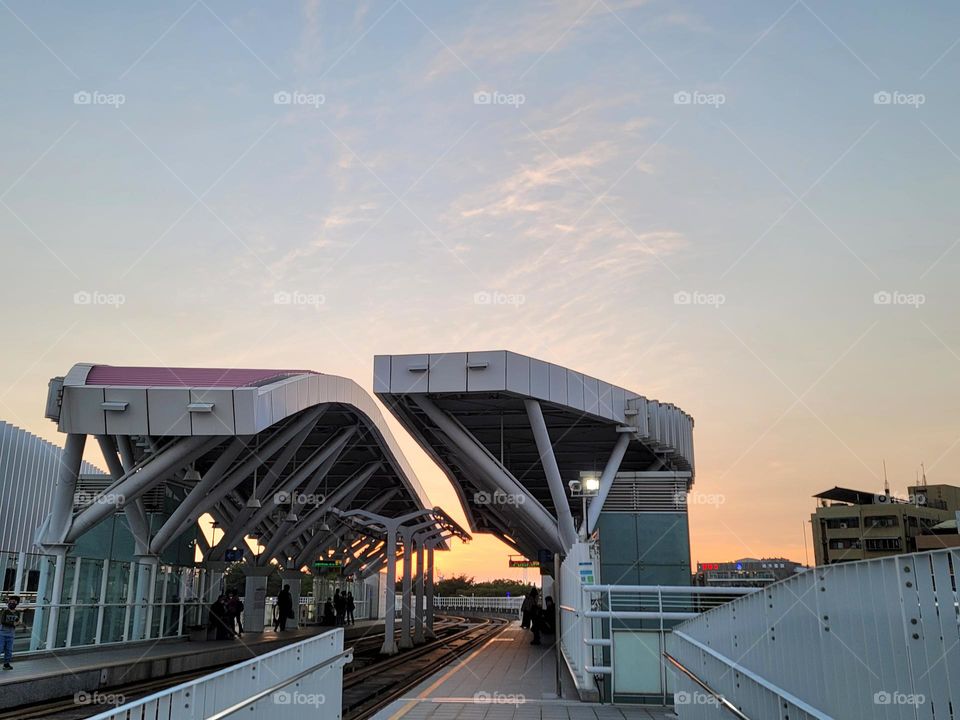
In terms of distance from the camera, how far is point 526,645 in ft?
88.5

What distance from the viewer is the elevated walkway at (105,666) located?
14451mm

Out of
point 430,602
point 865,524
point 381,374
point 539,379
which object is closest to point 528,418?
point 539,379

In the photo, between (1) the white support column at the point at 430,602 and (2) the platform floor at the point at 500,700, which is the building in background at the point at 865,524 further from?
(2) the platform floor at the point at 500,700

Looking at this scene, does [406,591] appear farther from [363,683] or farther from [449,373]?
[449,373]

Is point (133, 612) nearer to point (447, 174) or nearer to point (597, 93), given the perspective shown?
point (447, 174)

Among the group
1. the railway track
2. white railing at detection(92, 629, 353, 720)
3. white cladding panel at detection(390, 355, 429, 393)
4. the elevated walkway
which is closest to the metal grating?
white cladding panel at detection(390, 355, 429, 393)

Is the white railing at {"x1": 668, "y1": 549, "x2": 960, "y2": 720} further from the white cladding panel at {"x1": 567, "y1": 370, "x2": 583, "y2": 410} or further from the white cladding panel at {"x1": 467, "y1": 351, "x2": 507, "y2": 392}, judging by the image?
the white cladding panel at {"x1": 567, "y1": 370, "x2": 583, "y2": 410}

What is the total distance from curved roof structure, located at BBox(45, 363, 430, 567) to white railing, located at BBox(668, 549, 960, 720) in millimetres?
18060

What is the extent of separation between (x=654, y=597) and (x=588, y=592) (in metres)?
4.37

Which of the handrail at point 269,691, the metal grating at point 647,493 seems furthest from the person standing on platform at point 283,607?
the handrail at point 269,691

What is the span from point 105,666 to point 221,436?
7371mm

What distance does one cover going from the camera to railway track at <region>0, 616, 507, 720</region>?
1345cm

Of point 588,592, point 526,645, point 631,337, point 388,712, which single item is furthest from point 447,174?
point 526,645

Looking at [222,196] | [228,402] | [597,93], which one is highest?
[597,93]
